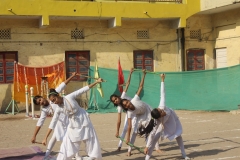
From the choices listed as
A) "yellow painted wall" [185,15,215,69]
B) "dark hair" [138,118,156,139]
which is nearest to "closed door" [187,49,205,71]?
"yellow painted wall" [185,15,215,69]

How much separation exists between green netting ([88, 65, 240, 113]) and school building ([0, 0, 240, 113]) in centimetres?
160

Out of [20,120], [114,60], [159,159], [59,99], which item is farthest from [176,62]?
[59,99]

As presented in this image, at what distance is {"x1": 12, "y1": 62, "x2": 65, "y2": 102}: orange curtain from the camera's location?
1814 centimetres

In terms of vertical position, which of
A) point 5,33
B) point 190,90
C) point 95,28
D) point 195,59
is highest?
point 95,28

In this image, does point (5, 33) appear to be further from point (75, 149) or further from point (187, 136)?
point (75, 149)

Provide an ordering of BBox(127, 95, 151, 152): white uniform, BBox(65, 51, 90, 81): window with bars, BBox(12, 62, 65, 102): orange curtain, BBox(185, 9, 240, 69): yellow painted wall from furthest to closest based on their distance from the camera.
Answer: BBox(185, 9, 240, 69): yellow painted wall < BBox(65, 51, 90, 81): window with bars < BBox(12, 62, 65, 102): orange curtain < BBox(127, 95, 151, 152): white uniform

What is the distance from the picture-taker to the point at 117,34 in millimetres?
20625

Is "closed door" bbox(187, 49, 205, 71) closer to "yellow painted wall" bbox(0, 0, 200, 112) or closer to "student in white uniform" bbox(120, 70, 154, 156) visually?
"yellow painted wall" bbox(0, 0, 200, 112)

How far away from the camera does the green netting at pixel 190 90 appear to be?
16325 millimetres

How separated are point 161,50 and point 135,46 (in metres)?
1.32

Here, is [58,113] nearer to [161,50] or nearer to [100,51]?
[100,51]

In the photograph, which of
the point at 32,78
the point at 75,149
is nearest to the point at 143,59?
the point at 32,78

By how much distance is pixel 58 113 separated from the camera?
843 centimetres

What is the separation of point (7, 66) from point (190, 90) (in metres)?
7.48
